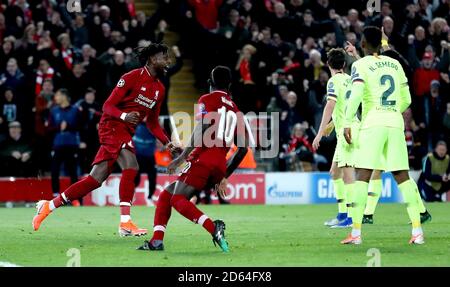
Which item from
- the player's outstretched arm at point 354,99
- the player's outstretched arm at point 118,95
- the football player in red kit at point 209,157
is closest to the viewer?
the football player in red kit at point 209,157

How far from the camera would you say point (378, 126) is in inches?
494

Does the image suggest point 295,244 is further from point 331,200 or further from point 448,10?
point 448,10

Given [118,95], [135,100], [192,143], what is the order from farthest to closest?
[135,100], [118,95], [192,143]

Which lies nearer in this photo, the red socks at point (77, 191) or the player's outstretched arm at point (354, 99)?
the player's outstretched arm at point (354, 99)

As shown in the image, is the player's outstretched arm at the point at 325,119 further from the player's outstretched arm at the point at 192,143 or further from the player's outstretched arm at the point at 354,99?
the player's outstretched arm at the point at 192,143

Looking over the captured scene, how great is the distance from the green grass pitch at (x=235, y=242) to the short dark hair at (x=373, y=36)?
2.32 m

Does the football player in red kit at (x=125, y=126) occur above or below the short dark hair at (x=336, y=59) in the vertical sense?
below

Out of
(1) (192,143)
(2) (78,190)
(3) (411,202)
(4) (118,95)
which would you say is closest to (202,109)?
(1) (192,143)

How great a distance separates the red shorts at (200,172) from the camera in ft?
38.9

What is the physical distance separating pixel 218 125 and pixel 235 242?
2.04 meters

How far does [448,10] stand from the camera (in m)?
27.6

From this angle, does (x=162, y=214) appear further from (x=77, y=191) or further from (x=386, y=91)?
(x=386, y=91)

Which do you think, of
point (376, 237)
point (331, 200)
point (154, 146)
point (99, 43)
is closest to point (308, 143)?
point (331, 200)

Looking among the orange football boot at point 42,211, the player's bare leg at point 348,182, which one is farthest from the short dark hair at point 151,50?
the player's bare leg at point 348,182
